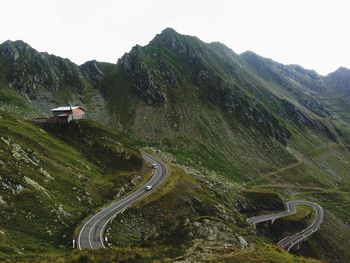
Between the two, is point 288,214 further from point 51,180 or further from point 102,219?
point 51,180

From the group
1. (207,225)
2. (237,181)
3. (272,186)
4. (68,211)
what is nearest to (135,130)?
(237,181)

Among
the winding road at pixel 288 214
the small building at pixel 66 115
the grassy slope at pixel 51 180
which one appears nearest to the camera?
the grassy slope at pixel 51 180

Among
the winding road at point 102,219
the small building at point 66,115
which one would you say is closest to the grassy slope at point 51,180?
the winding road at point 102,219

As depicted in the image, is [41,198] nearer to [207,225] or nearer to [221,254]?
[207,225]

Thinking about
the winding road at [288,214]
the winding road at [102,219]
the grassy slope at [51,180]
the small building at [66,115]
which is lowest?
the winding road at [288,214]

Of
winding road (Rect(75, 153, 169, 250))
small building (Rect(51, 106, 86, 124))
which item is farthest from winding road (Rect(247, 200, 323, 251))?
small building (Rect(51, 106, 86, 124))

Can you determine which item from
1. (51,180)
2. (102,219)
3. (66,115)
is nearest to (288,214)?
(66,115)

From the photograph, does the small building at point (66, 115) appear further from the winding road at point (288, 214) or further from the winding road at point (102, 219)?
the winding road at point (288, 214)

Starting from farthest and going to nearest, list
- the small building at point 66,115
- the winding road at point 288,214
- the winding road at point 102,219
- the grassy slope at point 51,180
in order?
the small building at point 66,115
the winding road at point 288,214
the winding road at point 102,219
the grassy slope at point 51,180
